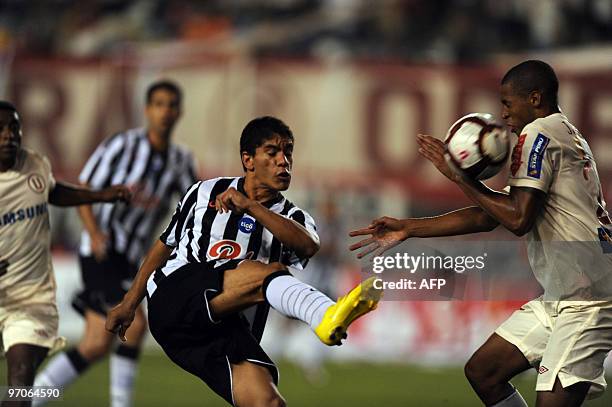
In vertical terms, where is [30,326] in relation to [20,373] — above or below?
above

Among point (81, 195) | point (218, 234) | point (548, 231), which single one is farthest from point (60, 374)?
point (548, 231)

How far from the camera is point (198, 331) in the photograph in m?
5.33

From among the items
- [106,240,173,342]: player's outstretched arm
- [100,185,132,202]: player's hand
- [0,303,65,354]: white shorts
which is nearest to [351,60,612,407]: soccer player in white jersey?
[106,240,173,342]: player's outstretched arm

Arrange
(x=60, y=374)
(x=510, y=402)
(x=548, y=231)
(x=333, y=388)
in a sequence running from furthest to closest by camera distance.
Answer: (x=333, y=388)
(x=60, y=374)
(x=510, y=402)
(x=548, y=231)

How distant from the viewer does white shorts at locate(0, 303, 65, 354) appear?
6078 mm

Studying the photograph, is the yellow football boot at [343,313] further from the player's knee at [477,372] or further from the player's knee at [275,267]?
the player's knee at [477,372]

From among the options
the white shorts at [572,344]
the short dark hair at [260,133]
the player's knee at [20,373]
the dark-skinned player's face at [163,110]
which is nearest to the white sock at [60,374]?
the player's knee at [20,373]

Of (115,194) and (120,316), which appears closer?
(120,316)

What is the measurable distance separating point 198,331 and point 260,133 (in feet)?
3.19

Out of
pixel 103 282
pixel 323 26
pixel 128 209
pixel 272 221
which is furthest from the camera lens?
pixel 323 26

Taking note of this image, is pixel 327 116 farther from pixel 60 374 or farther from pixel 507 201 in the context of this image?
pixel 507 201

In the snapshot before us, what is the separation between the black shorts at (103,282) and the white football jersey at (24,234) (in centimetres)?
162

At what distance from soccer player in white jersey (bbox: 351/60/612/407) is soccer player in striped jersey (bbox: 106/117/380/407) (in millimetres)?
477

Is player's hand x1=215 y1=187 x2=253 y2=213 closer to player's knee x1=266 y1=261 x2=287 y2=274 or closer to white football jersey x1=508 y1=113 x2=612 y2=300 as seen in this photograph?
player's knee x1=266 y1=261 x2=287 y2=274
